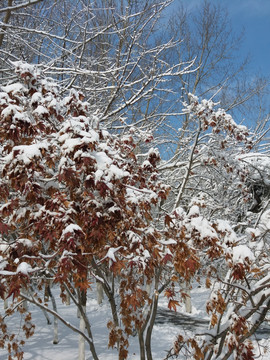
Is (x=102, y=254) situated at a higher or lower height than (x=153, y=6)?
lower

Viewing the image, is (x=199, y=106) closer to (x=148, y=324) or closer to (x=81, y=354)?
(x=148, y=324)

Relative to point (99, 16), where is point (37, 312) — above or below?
below

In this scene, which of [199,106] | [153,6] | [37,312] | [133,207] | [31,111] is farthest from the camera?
[37,312]

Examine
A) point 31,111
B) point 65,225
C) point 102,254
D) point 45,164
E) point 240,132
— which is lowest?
point 102,254

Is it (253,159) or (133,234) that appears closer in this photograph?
(133,234)

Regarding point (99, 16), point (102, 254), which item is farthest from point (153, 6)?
point (102, 254)

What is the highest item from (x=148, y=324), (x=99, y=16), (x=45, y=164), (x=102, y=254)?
(x=99, y=16)

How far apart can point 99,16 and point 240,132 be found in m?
4.23

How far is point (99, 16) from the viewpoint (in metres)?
7.06

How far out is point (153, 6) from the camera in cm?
500

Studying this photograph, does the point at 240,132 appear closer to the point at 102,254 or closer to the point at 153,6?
the point at 153,6

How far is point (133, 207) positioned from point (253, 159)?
399cm

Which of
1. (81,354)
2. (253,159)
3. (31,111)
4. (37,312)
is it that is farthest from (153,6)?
(37,312)

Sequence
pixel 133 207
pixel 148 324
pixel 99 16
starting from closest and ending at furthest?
pixel 133 207
pixel 148 324
pixel 99 16
